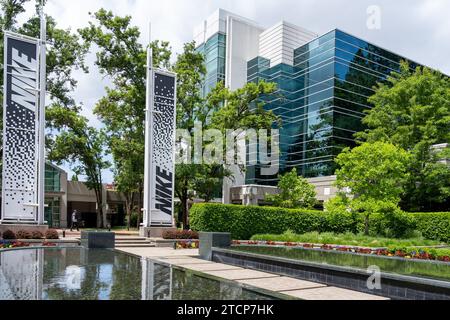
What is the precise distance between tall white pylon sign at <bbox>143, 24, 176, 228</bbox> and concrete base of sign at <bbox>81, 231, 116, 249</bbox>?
5.18m

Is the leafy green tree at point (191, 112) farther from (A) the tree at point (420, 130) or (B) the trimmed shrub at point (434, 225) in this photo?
(A) the tree at point (420, 130)

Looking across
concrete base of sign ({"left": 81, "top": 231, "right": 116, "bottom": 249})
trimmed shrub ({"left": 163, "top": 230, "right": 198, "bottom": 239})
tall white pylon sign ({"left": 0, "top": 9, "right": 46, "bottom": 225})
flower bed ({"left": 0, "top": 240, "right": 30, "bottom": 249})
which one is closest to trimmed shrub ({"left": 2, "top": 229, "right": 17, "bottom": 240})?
flower bed ({"left": 0, "top": 240, "right": 30, "bottom": 249})

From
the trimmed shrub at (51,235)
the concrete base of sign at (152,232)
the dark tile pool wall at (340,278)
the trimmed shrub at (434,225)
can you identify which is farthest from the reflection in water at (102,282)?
the trimmed shrub at (434,225)

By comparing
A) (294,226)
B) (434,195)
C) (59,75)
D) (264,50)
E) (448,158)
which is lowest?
(294,226)

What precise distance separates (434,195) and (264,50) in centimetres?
2707

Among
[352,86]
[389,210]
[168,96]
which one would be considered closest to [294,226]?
[389,210]

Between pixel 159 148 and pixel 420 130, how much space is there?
21.7 meters

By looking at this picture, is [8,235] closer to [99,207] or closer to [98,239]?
[98,239]

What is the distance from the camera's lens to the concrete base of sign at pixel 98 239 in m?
17.9

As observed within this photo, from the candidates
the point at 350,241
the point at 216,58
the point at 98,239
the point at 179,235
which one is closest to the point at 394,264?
the point at 350,241

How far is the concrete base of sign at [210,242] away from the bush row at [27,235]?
8532mm

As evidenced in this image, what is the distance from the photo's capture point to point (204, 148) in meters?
29.6
